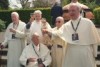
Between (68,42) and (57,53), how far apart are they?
1887 millimetres

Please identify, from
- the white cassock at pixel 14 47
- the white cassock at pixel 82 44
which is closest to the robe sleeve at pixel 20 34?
the white cassock at pixel 14 47

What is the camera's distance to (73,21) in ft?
30.1

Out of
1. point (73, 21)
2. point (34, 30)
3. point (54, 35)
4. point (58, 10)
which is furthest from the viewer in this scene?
point (58, 10)

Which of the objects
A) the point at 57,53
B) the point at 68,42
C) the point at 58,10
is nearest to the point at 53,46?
the point at 57,53

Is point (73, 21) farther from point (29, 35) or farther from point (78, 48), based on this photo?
point (29, 35)

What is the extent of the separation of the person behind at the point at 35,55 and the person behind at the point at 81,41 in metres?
1.71

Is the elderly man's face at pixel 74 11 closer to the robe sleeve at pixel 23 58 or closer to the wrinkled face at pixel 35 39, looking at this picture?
the wrinkled face at pixel 35 39

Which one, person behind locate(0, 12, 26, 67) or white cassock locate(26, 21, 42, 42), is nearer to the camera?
white cassock locate(26, 21, 42, 42)

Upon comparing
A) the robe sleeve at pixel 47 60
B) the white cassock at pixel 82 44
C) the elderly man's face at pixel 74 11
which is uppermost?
the elderly man's face at pixel 74 11

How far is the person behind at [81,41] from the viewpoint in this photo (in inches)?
360

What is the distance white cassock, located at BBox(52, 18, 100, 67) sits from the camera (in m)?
9.16

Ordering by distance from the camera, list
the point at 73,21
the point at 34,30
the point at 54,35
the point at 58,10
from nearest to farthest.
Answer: the point at 73,21, the point at 54,35, the point at 34,30, the point at 58,10

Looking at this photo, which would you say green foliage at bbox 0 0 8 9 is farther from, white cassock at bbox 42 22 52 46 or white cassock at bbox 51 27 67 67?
white cassock at bbox 51 27 67 67

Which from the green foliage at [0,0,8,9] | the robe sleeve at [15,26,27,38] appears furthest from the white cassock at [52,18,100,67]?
the green foliage at [0,0,8,9]
